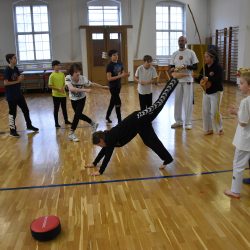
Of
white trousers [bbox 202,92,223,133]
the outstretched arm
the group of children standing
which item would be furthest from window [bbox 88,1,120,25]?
the outstretched arm

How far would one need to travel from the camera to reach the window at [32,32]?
14.5 meters

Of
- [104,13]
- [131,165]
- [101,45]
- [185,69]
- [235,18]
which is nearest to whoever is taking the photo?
[131,165]

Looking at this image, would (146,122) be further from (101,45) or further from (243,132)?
(101,45)

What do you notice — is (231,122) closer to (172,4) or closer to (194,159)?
(194,159)

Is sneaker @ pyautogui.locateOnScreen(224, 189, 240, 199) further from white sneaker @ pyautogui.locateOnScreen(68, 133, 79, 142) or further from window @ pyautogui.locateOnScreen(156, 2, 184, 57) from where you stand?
window @ pyautogui.locateOnScreen(156, 2, 184, 57)

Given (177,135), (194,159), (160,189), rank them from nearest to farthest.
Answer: (160,189), (194,159), (177,135)

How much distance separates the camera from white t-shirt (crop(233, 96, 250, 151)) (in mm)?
2727

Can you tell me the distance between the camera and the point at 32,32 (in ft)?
48.6

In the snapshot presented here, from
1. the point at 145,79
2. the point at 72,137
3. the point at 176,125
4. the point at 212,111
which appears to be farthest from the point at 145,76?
the point at 72,137

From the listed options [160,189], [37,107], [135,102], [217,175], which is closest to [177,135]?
[217,175]

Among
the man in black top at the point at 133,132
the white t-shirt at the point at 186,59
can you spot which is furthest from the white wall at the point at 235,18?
the man in black top at the point at 133,132

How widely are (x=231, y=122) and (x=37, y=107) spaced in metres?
5.73

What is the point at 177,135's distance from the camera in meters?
5.61

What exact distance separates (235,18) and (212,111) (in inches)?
372
